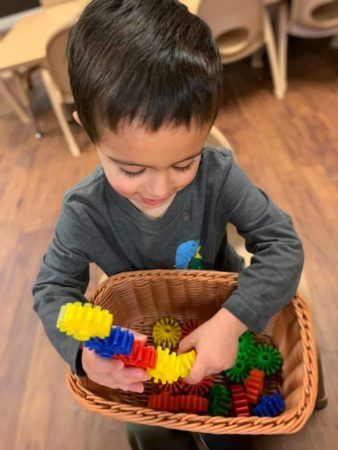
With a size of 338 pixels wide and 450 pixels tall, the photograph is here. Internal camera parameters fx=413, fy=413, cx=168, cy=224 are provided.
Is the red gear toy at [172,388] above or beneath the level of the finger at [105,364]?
beneath

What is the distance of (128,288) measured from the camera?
71 cm

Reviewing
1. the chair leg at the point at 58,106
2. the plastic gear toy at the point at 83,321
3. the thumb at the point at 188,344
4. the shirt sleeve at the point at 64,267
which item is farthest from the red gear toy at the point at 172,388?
the chair leg at the point at 58,106

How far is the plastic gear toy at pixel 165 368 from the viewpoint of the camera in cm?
53

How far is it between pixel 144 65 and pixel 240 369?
0.55m

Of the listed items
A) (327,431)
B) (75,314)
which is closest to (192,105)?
(75,314)

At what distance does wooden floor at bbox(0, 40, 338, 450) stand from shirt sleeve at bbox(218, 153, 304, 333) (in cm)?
12

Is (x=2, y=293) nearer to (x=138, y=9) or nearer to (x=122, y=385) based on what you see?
(x=122, y=385)

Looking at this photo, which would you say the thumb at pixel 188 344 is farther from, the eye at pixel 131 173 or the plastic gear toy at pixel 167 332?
Result: the eye at pixel 131 173

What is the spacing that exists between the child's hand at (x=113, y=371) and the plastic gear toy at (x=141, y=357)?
0.04ft

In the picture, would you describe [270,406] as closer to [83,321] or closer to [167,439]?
[167,439]

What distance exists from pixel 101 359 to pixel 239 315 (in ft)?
0.69

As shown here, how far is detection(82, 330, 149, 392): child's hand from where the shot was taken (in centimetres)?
52

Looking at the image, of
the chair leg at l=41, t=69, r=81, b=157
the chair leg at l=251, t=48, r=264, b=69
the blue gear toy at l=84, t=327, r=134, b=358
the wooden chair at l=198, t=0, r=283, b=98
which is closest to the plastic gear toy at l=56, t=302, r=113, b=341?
the blue gear toy at l=84, t=327, r=134, b=358

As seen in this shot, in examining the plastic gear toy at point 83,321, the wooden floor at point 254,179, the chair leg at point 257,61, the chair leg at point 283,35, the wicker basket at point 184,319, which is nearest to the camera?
the plastic gear toy at point 83,321
